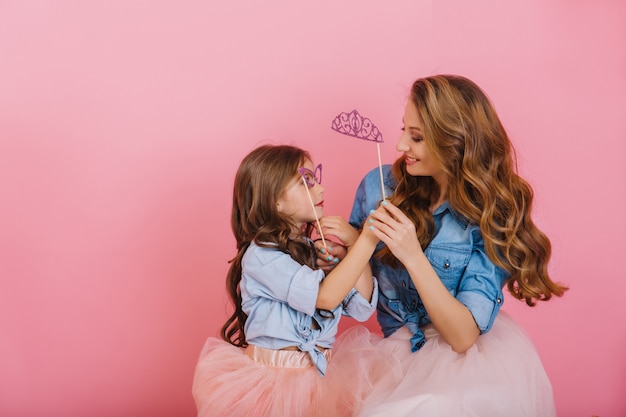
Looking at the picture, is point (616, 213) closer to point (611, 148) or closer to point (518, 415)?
point (611, 148)

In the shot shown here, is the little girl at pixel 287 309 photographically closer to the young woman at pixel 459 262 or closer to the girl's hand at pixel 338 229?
the girl's hand at pixel 338 229

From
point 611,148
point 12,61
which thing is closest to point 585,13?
point 611,148

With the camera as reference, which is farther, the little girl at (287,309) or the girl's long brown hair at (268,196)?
the girl's long brown hair at (268,196)

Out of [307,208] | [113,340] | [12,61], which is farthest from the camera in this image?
[113,340]

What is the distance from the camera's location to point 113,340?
2760mm

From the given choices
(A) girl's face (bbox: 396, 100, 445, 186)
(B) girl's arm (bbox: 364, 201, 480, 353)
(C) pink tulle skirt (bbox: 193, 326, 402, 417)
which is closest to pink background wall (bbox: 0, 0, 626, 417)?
(A) girl's face (bbox: 396, 100, 445, 186)

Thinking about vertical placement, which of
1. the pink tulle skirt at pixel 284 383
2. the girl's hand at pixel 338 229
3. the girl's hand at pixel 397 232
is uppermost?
the girl's hand at pixel 397 232

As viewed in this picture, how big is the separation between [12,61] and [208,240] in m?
0.97

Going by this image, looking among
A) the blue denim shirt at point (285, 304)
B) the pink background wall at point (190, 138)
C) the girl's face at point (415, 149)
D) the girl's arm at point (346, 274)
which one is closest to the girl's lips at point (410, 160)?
the girl's face at point (415, 149)

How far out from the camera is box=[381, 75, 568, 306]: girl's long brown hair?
1.93 metres

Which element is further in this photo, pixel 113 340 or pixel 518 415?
pixel 113 340

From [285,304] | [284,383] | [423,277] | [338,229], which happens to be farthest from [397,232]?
[284,383]

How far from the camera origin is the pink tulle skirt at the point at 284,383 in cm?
181

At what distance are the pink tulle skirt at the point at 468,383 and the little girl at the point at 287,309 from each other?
0.07 metres
